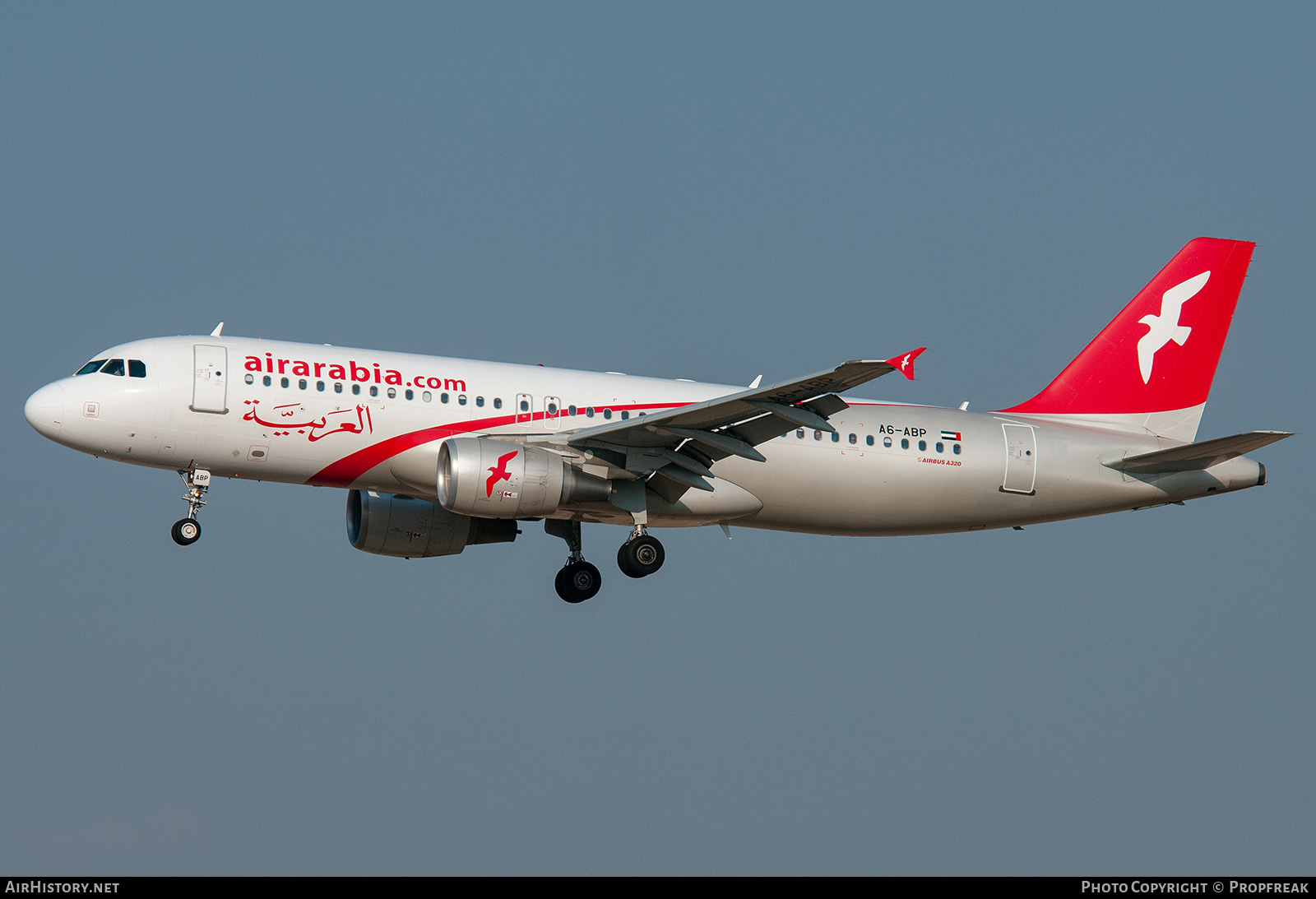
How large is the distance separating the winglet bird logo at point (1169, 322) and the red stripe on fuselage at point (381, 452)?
1618 cm

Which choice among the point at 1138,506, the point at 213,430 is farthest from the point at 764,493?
the point at 213,430

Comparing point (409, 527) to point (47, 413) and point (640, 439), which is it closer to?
point (640, 439)

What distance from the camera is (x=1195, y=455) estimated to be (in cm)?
3653

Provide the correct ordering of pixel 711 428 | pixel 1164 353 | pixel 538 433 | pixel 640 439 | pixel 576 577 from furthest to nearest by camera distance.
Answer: pixel 1164 353, pixel 576 577, pixel 538 433, pixel 640 439, pixel 711 428

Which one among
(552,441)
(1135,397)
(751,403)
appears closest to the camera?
(751,403)

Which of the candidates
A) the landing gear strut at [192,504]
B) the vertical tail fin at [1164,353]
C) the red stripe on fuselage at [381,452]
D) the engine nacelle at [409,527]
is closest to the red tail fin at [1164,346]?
the vertical tail fin at [1164,353]

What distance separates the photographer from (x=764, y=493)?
118 feet

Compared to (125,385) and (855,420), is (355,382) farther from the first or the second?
(855,420)

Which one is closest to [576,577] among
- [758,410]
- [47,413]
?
[758,410]

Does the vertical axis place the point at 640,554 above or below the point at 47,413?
below

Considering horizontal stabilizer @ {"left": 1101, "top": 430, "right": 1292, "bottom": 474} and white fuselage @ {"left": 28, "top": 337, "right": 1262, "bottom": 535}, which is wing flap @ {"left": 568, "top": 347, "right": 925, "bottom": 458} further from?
horizontal stabilizer @ {"left": 1101, "top": 430, "right": 1292, "bottom": 474}

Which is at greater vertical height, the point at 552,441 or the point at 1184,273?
the point at 1184,273

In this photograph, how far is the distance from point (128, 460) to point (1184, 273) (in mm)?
24829

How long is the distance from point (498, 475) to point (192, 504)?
250 inches
